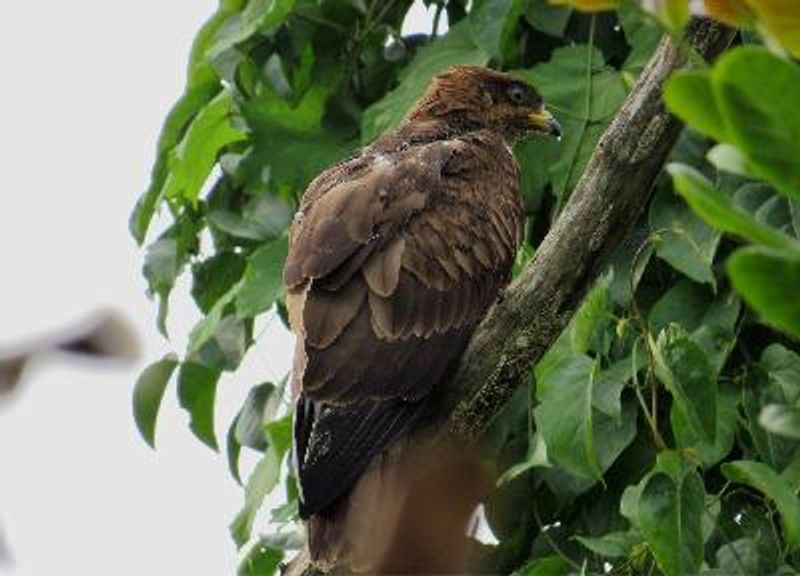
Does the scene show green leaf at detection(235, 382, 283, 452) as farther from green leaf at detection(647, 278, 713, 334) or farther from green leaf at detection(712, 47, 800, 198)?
green leaf at detection(712, 47, 800, 198)

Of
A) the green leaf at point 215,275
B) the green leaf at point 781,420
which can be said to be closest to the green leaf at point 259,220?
the green leaf at point 215,275

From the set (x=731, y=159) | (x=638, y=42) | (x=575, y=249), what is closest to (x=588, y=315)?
(x=575, y=249)

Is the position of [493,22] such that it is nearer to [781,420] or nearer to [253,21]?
[253,21]

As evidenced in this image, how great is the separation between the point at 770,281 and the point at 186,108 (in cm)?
434

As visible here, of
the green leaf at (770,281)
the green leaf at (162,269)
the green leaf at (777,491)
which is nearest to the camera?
the green leaf at (770,281)

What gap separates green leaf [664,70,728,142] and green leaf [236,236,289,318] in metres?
3.60

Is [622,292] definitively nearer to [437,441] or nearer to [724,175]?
[724,175]

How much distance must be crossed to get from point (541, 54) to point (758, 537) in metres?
1.61

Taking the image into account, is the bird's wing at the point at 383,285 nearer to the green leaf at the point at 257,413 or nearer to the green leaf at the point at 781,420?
the green leaf at the point at 257,413

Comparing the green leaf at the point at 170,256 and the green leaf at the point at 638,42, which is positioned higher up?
the green leaf at the point at 638,42

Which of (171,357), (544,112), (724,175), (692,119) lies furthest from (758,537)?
(692,119)

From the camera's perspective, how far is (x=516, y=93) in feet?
15.6

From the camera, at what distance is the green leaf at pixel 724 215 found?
0.87 metres

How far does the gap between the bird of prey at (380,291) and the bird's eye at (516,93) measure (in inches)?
9.9
